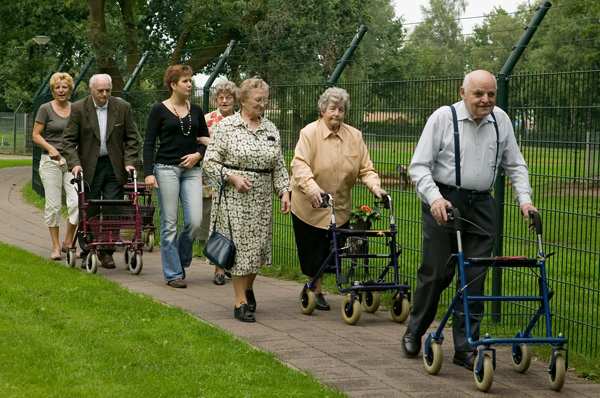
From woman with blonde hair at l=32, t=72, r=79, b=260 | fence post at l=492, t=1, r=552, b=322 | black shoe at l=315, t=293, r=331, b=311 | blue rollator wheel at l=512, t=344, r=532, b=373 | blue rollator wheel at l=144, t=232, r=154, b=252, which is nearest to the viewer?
blue rollator wheel at l=512, t=344, r=532, b=373

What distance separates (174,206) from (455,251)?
163 inches

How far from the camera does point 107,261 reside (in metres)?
12.6

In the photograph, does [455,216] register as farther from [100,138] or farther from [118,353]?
[100,138]

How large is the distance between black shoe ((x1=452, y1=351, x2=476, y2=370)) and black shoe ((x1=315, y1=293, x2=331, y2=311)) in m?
2.38

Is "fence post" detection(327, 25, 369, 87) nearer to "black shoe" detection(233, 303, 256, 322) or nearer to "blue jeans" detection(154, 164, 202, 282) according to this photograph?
"blue jeans" detection(154, 164, 202, 282)

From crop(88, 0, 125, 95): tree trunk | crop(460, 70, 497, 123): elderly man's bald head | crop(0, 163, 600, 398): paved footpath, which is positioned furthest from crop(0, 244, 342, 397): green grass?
crop(88, 0, 125, 95): tree trunk

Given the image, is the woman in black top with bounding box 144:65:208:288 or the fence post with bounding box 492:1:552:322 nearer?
the fence post with bounding box 492:1:552:322

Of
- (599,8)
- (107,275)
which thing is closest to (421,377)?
(107,275)

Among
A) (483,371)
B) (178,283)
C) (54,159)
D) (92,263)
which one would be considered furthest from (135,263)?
(483,371)

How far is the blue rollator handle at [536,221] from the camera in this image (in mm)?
7004

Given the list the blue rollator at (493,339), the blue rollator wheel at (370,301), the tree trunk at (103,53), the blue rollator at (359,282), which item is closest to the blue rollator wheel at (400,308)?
the blue rollator at (359,282)

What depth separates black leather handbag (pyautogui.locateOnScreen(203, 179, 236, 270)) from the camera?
30.4ft

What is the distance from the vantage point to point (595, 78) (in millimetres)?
7938

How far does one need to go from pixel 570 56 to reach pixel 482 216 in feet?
46.3
